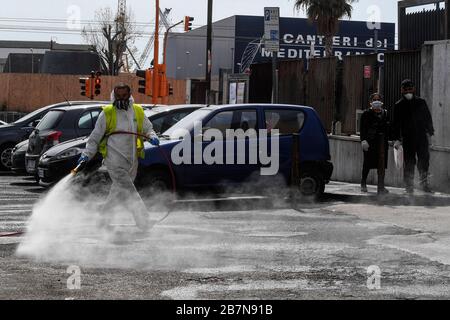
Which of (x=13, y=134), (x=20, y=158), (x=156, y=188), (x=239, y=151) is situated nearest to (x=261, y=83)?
(x=13, y=134)

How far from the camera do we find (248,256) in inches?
394

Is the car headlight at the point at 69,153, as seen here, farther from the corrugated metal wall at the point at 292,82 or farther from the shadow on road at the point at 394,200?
the corrugated metal wall at the point at 292,82

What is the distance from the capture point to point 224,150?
1545 centimetres

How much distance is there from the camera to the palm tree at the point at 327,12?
56344 mm

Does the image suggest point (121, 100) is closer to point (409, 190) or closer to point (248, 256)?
point (248, 256)

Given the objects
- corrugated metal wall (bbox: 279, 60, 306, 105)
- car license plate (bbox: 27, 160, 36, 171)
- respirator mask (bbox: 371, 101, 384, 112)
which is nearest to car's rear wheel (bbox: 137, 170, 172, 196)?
respirator mask (bbox: 371, 101, 384, 112)

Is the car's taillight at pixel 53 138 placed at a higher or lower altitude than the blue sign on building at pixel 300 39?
lower

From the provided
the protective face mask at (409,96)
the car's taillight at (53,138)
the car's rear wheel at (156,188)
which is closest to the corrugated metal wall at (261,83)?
the car's taillight at (53,138)

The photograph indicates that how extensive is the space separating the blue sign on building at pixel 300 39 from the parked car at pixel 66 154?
58.7 metres

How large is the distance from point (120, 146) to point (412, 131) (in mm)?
6366

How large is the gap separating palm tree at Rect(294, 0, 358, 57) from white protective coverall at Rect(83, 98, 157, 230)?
44.9 m

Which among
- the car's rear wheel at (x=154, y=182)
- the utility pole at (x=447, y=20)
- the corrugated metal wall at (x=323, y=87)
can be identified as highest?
the utility pole at (x=447, y=20)

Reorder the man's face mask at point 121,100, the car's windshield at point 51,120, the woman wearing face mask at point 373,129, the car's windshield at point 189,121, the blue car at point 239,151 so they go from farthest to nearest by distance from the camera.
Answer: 1. the car's windshield at point 51,120
2. the woman wearing face mask at point 373,129
3. the car's windshield at point 189,121
4. the blue car at point 239,151
5. the man's face mask at point 121,100

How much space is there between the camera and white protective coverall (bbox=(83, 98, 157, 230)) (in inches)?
462
